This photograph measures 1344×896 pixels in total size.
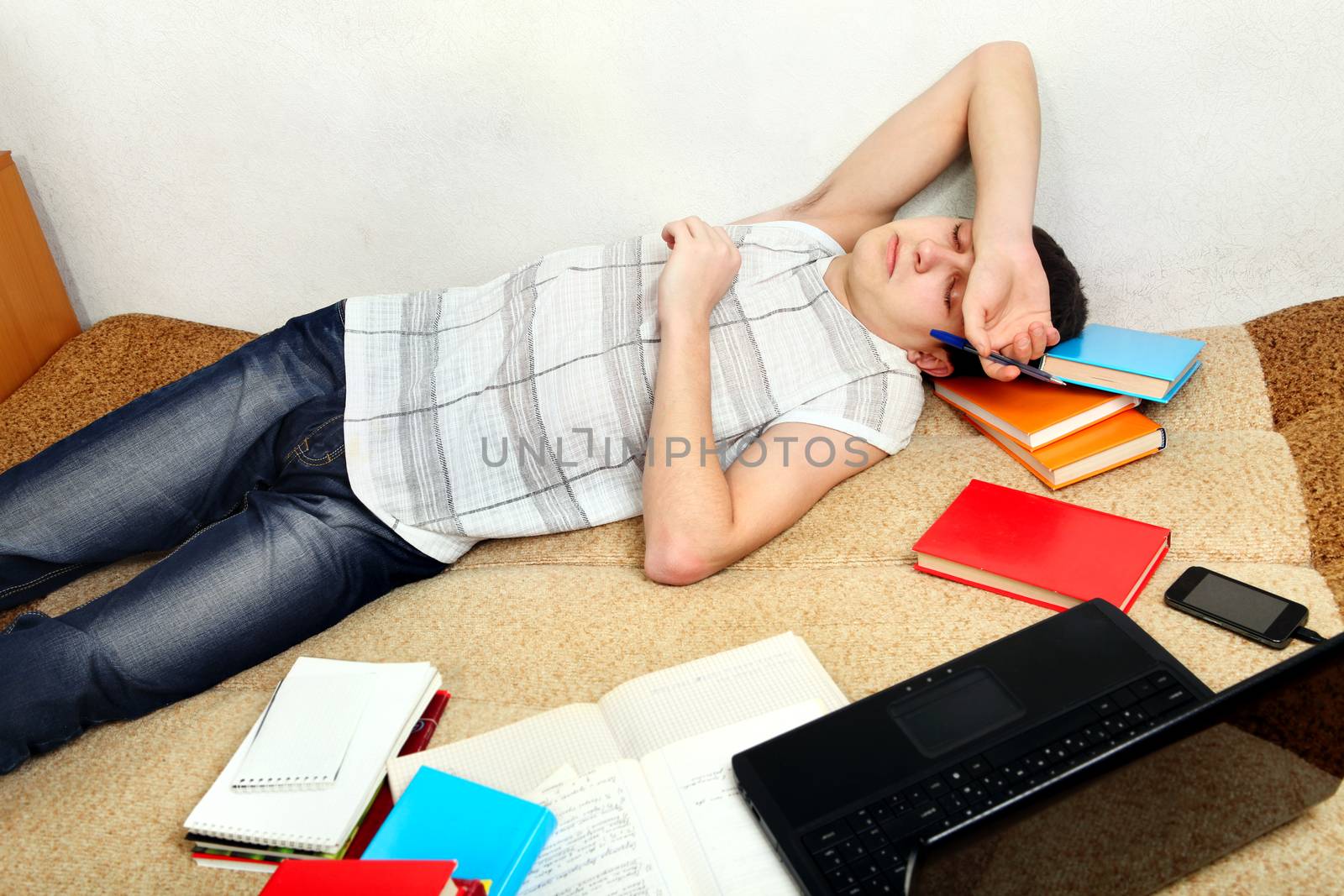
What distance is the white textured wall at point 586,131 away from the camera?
4.88 feet

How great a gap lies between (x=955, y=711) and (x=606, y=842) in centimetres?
35

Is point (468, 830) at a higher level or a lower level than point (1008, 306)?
lower

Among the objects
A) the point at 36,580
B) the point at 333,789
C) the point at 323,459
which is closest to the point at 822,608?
the point at 333,789

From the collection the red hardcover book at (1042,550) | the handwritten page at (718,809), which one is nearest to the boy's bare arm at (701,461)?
the red hardcover book at (1042,550)

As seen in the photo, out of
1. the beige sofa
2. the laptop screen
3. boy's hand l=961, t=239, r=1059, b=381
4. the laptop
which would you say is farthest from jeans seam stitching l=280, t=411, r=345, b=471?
the laptop screen

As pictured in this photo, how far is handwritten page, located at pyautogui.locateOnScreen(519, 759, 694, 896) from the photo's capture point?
833 millimetres

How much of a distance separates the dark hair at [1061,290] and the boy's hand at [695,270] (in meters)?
0.37

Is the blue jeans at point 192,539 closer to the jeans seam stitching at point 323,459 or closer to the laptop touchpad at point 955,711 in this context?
the jeans seam stitching at point 323,459

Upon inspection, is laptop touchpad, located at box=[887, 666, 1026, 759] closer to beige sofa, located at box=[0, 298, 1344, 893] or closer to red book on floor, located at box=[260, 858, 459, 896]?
beige sofa, located at box=[0, 298, 1344, 893]

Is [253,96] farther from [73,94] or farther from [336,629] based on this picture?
[336,629]

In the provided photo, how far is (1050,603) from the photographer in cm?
113

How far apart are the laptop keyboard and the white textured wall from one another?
3.17 ft

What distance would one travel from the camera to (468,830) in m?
0.85

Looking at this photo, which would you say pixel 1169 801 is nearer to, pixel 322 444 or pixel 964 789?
pixel 964 789
